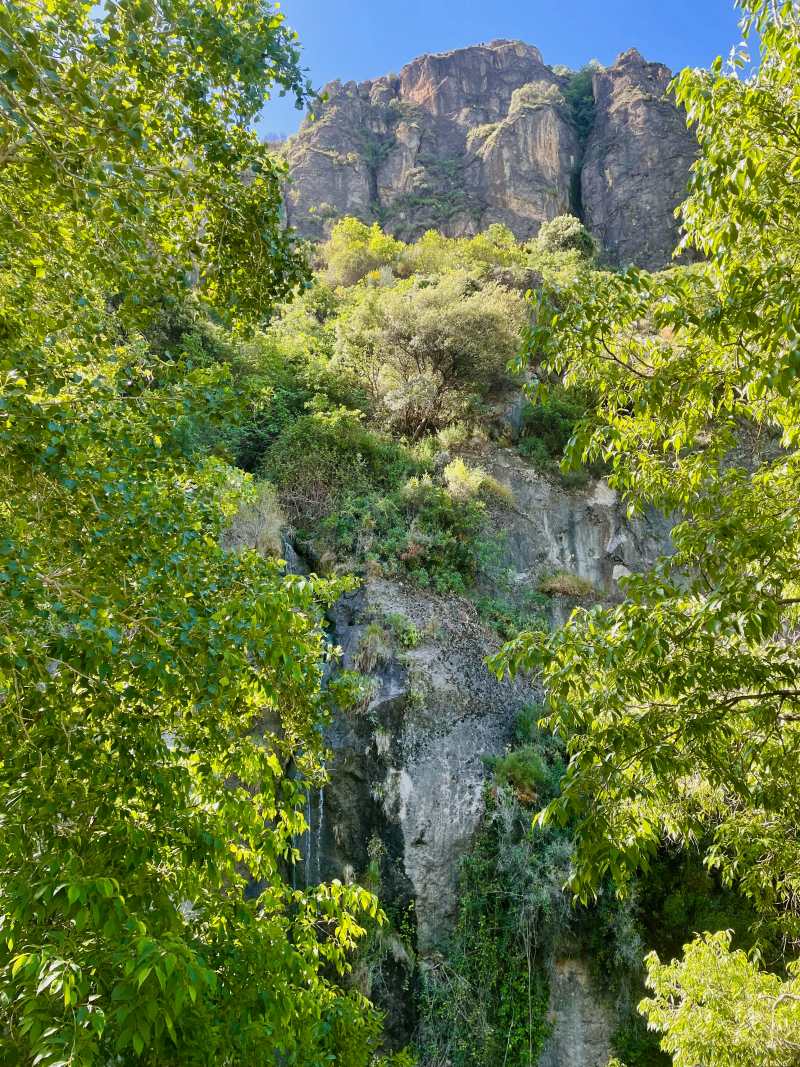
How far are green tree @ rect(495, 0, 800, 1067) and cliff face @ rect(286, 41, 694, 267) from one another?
107 ft

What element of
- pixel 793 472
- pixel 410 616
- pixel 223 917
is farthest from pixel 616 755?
pixel 410 616

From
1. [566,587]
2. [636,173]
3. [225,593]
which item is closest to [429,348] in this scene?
[566,587]

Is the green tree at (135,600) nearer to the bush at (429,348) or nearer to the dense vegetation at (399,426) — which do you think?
the dense vegetation at (399,426)

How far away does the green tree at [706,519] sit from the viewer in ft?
10.7

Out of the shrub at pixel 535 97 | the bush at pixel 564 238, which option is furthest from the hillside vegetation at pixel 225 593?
the shrub at pixel 535 97

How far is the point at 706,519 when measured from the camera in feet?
12.6

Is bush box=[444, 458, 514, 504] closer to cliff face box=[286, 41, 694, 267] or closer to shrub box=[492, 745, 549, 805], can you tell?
shrub box=[492, 745, 549, 805]

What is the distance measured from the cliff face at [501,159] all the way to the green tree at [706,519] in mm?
32501

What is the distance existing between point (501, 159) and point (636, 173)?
7.30m

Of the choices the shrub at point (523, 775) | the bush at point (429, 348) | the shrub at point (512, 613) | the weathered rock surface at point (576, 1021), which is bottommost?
the weathered rock surface at point (576, 1021)

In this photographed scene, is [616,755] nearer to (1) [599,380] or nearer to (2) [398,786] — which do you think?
(1) [599,380]

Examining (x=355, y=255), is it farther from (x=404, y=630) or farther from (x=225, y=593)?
(x=225, y=593)

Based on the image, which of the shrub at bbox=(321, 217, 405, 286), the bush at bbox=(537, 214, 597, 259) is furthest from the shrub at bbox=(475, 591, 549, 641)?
the bush at bbox=(537, 214, 597, 259)

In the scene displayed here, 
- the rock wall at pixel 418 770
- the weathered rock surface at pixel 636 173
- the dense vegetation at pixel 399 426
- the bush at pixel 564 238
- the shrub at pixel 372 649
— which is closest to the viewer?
the rock wall at pixel 418 770
